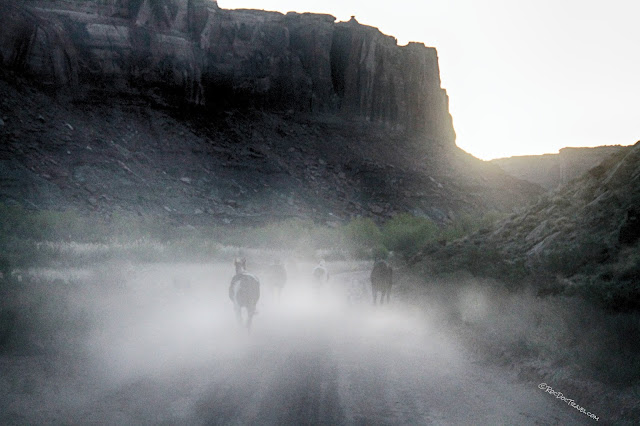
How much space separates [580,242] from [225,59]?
81.4 m

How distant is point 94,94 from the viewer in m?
71.6

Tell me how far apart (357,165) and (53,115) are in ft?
133

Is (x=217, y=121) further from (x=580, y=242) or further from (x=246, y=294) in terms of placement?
(x=580, y=242)

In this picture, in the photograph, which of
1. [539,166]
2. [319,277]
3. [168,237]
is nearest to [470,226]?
[168,237]

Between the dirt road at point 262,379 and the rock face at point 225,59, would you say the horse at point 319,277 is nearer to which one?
the dirt road at point 262,379

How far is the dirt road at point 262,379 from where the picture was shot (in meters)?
7.67

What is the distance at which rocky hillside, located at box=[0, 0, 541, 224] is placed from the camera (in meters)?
58.9

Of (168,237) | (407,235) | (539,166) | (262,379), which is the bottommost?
(168,237)

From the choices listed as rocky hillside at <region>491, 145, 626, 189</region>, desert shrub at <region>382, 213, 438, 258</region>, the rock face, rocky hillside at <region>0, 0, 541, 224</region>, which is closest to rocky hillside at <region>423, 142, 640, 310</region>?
desert shrub at <region>382, 213, 438, 258</region>

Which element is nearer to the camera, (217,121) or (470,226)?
(470,226)

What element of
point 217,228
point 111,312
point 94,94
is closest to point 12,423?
point 111,312

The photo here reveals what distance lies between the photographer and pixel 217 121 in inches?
3241

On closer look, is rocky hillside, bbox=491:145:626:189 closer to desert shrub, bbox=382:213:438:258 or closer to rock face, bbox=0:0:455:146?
rock face, bbox=0:0:455:146

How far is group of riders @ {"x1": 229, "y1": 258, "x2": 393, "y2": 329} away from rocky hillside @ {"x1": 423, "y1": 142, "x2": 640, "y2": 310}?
2.17 meters
